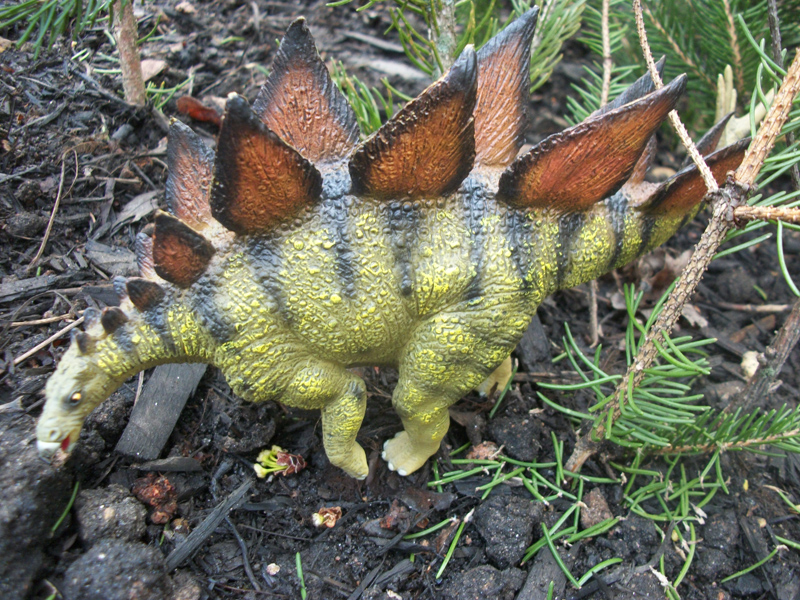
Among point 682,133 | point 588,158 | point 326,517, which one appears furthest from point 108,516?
point 682,133

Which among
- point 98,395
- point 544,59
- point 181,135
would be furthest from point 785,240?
point 98,395

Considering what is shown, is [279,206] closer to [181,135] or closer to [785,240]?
[181,135]

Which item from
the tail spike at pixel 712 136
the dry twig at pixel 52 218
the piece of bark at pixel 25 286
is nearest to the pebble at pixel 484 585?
the tail spike at pixel 712 136

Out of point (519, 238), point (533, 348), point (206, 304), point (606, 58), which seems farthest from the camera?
point (533, 348)

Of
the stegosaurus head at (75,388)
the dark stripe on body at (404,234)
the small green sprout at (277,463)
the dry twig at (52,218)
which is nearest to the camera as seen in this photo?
the stegosaurus head at (75,388)

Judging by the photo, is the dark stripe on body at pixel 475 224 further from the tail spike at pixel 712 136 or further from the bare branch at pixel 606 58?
the bare branch at pixel 606 58

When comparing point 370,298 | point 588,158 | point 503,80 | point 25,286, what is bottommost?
point 25,286

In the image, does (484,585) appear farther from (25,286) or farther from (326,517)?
(25,286)
